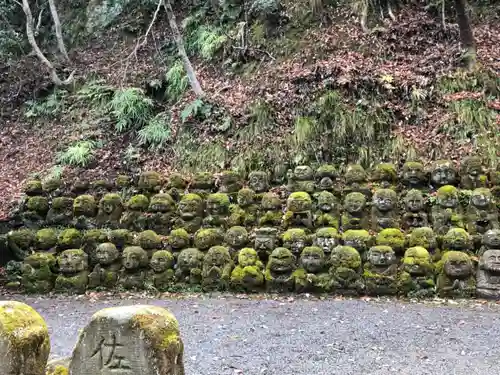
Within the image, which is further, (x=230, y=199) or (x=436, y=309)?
(x=230, y=199)

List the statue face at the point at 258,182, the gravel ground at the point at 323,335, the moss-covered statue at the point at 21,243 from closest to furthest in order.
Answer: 1. the gravel ground at the point at 323,335
2. the moss-covered statue at the point at 21,243
3. the statue face at the point at 258,182

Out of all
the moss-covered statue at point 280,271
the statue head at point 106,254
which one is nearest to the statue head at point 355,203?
the moss-covered statue at point 280,271

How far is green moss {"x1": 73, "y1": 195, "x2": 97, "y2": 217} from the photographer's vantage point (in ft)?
32.3

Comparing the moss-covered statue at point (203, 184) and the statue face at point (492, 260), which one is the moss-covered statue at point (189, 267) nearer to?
the moss-covered statue at point (203, 184)

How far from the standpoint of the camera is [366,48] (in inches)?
496

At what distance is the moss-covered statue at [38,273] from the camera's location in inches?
352

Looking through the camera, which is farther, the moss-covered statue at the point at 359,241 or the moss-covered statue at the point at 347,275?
the moss-covered statue at the point at 359,241

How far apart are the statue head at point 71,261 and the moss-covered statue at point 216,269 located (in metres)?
2.26

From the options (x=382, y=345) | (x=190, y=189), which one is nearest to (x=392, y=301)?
(x=382, y=345)

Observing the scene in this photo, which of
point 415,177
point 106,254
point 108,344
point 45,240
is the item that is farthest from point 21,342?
point 415,177

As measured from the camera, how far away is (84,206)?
9828mm

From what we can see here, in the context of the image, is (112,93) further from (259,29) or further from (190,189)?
(190,189)

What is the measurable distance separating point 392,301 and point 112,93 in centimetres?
1023

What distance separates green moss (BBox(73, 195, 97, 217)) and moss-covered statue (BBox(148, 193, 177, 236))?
1.25m
